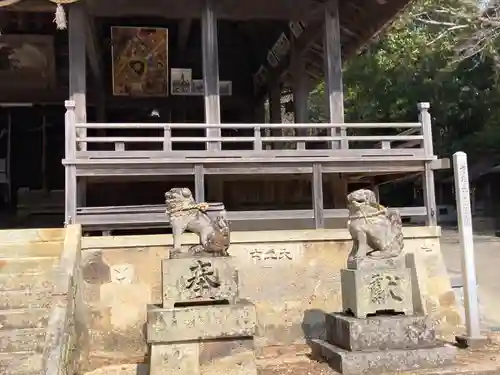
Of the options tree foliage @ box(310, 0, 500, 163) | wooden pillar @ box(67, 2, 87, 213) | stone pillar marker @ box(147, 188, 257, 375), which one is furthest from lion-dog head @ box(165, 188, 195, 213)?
tree foliage @ box(310, 0, 500, 163)

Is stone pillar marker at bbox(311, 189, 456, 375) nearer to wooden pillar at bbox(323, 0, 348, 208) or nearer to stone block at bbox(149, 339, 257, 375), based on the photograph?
stone block at bbox(149, 339, 257, 375)

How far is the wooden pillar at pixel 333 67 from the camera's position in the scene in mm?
11242

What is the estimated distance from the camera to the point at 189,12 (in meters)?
11.2

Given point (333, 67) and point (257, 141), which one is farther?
point (333, 67)

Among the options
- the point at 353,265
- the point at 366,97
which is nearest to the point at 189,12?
the point at 353,265

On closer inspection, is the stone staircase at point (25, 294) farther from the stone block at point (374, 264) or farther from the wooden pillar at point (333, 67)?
the wooden pillar at point (333, 67)

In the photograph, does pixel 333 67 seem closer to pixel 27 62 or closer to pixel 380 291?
pixel 380 291

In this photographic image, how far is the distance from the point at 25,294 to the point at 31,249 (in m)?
1.19

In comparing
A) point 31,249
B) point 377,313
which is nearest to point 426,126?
point 377,313

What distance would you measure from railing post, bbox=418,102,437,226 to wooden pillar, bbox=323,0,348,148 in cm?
171

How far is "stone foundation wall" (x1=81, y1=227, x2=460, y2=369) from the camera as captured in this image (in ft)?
27.8

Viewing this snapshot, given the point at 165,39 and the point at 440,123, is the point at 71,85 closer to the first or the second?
the point at 165,39

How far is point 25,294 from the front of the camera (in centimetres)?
716

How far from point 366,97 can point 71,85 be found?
17.5 metres
